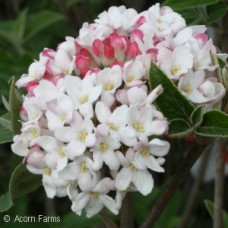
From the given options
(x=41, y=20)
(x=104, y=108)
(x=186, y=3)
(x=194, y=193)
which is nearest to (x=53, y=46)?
(x=41, y=20)

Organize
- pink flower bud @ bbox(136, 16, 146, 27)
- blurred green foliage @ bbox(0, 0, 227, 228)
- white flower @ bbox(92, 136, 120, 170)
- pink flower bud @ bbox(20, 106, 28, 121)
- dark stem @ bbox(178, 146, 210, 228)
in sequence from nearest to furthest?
white flower @ bbox(92, 136, 120, 170)
pink flower bud @ bbox(20, 106, 28, 121)
pink flower bud @ bbox(136, 16, 146, 27)
blurred green foliage @ bbox(0, 0, 227, 228)
dark stem @ bbox(178, 146, 210, 228)

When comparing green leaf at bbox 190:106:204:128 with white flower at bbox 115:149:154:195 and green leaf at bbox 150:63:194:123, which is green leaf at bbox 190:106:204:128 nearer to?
green leaf at bbox 150:63:194:123

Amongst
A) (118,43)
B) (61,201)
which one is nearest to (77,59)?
(118,43)

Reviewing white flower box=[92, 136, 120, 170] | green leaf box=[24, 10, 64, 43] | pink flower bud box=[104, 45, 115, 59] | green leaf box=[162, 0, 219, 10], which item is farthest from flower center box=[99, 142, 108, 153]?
green leaf box=[24, 10, 64, 43]

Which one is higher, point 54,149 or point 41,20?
point 54,149

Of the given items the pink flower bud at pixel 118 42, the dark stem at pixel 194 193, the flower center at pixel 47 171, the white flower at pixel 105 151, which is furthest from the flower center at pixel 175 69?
the dark stem at pixel 194 193

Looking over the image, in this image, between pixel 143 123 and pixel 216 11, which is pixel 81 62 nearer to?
pixel 143 123
